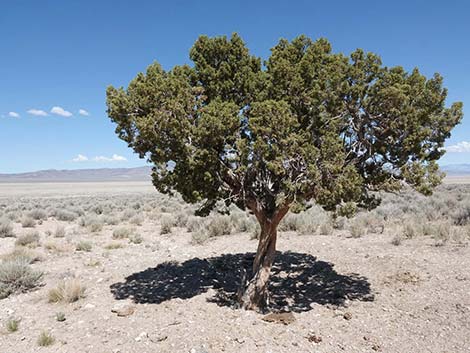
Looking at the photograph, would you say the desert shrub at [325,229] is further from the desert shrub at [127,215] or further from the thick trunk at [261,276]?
the desert shrub at [127,215]

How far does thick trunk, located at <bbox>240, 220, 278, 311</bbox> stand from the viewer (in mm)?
7992

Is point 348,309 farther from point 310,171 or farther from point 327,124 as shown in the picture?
point 327,124

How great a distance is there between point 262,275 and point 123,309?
10.6 ft

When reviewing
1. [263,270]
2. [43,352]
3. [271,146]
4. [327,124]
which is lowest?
[43,352]

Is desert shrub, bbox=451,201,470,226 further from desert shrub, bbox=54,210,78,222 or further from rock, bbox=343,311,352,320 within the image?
desert shrub, bbox=54,210,78,222

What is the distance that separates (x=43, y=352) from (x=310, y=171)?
5748mm

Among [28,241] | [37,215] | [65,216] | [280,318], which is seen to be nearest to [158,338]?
[280,318]

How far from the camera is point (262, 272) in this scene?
8117 millimetres

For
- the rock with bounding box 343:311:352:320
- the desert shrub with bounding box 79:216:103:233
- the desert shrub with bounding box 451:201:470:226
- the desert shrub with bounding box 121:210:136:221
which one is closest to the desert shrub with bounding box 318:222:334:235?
the desert shrub with bounding box 451:201:470:226

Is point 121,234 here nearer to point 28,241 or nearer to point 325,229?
point 28,241

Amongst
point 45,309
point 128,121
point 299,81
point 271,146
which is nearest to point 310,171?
point 271,146

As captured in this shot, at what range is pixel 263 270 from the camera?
8.14m

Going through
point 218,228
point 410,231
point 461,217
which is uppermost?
point 461,217

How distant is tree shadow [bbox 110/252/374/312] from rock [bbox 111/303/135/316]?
495 mm
